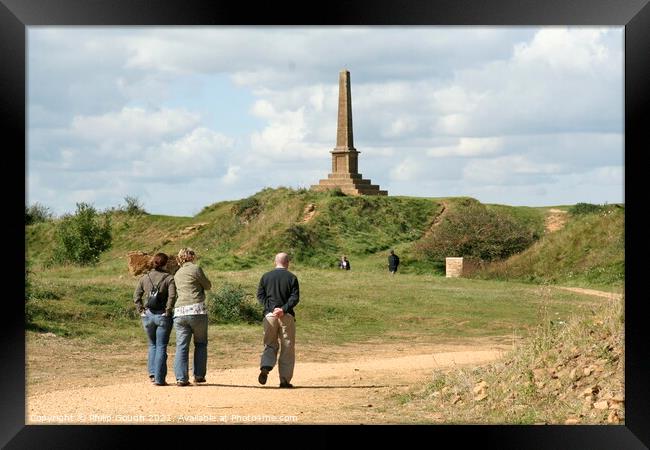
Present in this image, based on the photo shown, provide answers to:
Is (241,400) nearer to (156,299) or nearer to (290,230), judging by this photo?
(156,299)

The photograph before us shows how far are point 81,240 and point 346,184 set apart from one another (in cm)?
1477

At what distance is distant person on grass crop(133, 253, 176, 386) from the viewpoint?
12656mm

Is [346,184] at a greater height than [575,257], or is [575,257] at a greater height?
[346,184]

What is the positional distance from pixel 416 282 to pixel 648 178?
74.5 feet

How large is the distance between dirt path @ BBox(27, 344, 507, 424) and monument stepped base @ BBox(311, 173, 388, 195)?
38172mm

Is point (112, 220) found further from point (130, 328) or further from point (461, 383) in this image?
point (461, 383)

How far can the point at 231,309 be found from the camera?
22734 millimetres

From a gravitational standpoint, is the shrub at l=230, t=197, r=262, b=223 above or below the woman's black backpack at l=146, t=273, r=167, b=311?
above

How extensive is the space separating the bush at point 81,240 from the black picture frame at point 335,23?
128 feet

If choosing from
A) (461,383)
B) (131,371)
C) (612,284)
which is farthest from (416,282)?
(461,383)

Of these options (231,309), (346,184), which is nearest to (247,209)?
(346,184)

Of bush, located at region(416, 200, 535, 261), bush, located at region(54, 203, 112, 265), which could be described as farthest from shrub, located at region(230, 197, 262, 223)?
bush, located at region(416, 200, 535, 261)

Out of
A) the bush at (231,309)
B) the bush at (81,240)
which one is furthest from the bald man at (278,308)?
the bush at (81,240)

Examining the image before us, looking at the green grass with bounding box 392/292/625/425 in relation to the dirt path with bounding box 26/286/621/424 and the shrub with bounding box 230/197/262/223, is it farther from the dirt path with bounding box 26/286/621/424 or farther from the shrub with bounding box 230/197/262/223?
the shrub with bounding box 230/197/262/223
